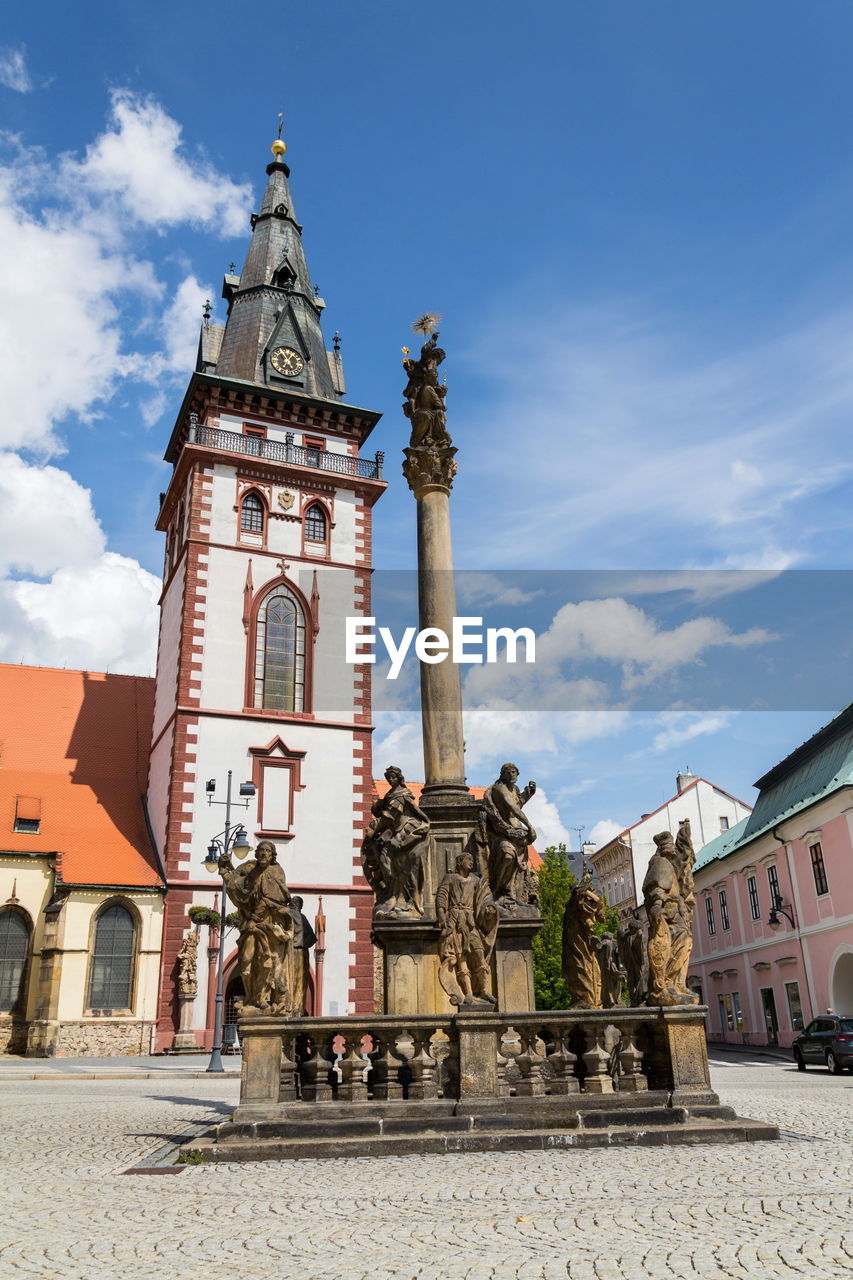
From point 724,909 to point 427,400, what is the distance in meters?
32.1

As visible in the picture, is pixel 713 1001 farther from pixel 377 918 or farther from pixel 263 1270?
pixel 263 1270

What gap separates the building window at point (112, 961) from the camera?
95.3 feet

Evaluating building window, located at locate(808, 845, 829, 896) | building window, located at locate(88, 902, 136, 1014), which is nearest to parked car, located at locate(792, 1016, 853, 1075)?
building window, located at locate(808, 845, 829, 896)

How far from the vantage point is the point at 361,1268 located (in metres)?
4.95

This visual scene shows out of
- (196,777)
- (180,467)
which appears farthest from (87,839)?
(180,467)

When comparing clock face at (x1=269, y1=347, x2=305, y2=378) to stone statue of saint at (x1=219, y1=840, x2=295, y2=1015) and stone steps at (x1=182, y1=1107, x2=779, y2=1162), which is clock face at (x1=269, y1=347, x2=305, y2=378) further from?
stone steps at (x1=182, y1=1107, x2=779, y2=1162)

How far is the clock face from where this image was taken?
38406mm

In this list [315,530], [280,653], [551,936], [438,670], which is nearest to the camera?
[438,670]

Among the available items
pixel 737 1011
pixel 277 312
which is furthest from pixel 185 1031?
pixel 277 312

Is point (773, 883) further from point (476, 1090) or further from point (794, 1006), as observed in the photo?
point (476, 1090)

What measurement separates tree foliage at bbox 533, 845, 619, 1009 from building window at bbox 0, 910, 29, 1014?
63.1 ft

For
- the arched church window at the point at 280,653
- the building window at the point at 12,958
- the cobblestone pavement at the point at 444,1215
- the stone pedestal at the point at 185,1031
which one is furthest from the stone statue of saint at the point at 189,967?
the cobblestone pavement at the point at 444,1215

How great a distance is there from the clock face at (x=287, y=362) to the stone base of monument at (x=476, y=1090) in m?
32.1

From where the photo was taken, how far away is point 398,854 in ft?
39.2
